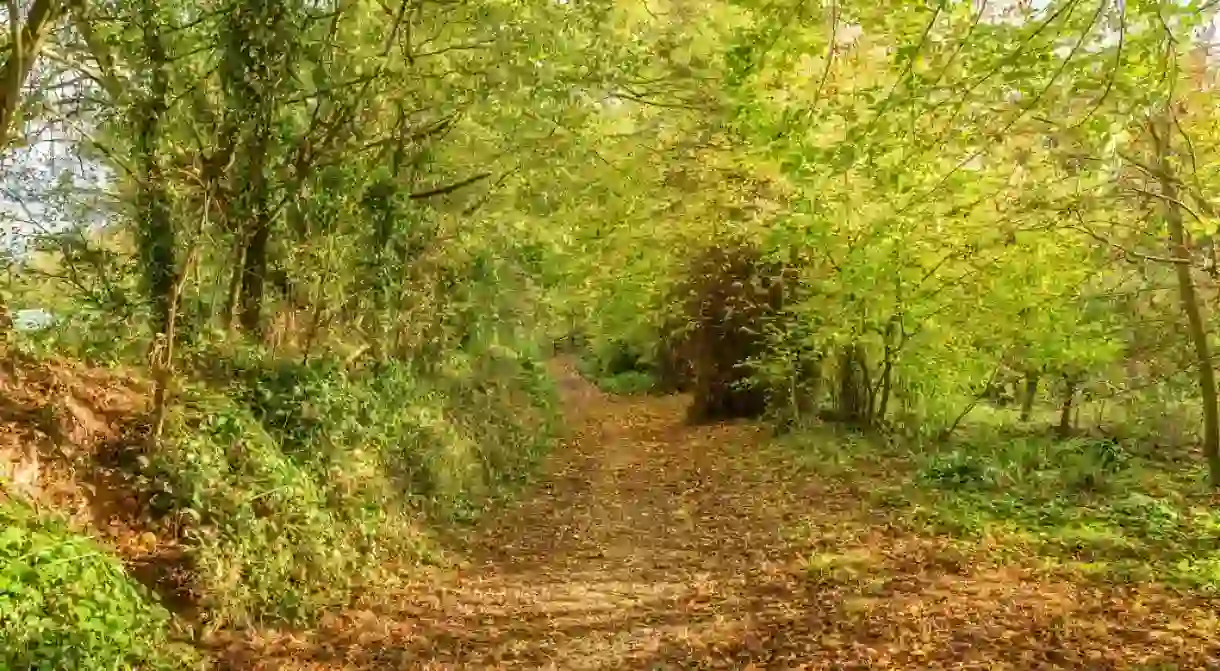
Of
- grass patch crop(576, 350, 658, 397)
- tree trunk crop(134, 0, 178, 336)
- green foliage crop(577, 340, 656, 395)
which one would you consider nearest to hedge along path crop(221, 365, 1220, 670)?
tree trunk crop(134, 0, 178, 336)

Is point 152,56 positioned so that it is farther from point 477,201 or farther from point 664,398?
point 664,398

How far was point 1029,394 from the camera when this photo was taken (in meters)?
18.9

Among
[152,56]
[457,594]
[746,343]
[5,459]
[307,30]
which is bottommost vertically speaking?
[457,594]

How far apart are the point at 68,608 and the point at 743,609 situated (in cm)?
480

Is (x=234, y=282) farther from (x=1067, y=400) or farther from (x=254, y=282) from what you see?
(x=1067, y=400)

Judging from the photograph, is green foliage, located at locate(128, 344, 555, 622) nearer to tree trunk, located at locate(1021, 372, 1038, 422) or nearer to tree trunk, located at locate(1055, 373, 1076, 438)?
tree trunk, located at locate(1021, 372, 1038, 422)

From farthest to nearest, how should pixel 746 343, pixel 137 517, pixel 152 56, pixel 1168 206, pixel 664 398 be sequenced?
pixel 664 398 < pixel 746 343 < pixel 1168 206 < pixel 152 56 < pixel 137 517

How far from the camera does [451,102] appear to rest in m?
9.61

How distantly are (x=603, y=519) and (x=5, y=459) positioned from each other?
24.5 ft

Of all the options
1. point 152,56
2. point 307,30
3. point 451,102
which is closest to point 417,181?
point 451,102

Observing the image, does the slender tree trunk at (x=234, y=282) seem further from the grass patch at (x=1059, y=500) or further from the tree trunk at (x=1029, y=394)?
the tree trunk at (x=1029, y=394)

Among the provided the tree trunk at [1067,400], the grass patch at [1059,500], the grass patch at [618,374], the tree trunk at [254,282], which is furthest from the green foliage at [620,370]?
the tree trunk at [254,282]

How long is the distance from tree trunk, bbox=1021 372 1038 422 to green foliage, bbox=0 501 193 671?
13631mm

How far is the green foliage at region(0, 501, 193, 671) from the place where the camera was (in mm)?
4434
